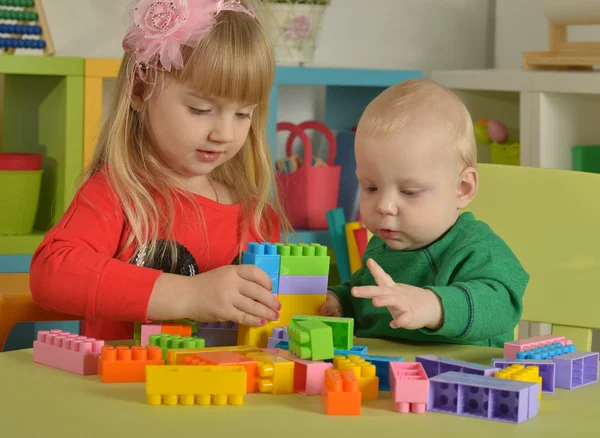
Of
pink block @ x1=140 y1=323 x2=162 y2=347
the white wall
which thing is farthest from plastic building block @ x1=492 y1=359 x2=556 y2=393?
the white wall

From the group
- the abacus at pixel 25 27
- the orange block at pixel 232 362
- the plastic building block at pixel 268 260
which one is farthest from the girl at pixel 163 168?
the abacus at pixel 25 27

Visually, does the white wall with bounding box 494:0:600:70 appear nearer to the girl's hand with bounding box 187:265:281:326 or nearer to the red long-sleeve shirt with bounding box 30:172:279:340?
the red long-sleeve shirt with bounding box 30:172:279:340

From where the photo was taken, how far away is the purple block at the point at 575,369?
863 mm

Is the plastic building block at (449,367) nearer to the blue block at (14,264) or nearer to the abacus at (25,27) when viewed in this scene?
the blue block at (14,264)

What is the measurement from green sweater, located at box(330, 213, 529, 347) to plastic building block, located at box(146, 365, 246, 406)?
265 mm

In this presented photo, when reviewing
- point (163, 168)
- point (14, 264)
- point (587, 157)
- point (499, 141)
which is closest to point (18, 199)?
point (14, 264)

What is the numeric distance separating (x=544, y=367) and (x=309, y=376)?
208mm

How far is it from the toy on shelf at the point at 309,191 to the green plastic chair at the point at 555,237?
3.11 feet

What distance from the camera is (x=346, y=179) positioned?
242 centimetres

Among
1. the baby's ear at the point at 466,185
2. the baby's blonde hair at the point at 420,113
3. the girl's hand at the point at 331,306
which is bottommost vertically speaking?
the girl's hand at the point at 331,306

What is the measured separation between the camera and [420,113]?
108 cm

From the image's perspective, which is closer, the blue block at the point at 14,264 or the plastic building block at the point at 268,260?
the plastic building block at the point at 268,260

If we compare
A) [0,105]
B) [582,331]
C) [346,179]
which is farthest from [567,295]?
[0,105]

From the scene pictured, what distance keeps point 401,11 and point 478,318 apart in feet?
5.85
